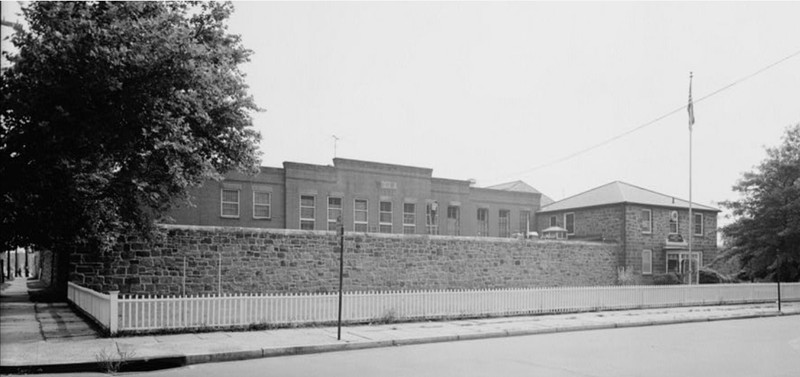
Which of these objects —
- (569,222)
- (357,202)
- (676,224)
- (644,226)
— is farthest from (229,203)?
(676,224)

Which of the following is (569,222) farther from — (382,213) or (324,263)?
(324,263)

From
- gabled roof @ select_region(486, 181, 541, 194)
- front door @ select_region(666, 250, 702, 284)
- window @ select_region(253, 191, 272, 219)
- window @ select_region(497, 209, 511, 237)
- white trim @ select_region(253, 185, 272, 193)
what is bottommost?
front door @ select_region(666, 250, 702, 284)

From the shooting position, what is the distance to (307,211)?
3562 cm

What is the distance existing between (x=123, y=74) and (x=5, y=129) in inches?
160

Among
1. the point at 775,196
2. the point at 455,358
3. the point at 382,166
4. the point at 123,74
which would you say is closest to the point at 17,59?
the point at 123,74

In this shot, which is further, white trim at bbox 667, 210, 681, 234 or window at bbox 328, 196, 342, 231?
white trim at bbox 667, 210, 681, 234

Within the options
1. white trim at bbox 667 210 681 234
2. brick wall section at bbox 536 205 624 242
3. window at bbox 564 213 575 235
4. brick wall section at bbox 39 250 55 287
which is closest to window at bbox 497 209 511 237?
window at bbox 564 213 575 235

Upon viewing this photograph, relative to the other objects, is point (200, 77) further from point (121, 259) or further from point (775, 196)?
point (775, 196)

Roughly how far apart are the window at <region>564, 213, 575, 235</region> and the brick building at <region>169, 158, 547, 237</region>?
18.7ft

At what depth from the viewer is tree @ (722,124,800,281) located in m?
29.9

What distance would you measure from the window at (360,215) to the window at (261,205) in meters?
5.73

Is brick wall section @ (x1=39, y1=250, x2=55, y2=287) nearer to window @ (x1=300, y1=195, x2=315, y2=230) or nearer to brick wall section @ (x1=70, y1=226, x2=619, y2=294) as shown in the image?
brick wall section @ (x1=70, y1=226, x2=619, y2=294)

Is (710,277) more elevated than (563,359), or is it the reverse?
(563,359)

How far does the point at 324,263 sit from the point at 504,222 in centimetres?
2407
